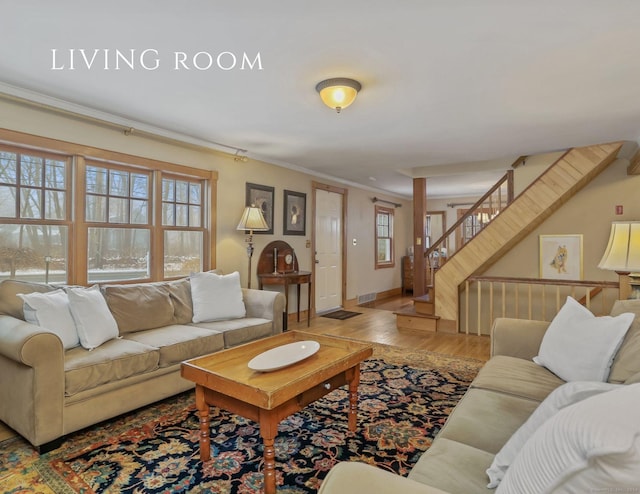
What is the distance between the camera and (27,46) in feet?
7.17

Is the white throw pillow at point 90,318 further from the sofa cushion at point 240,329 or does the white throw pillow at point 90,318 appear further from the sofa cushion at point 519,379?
the sofa cushion at point 519,379

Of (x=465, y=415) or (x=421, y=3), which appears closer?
(x=465, y=415)

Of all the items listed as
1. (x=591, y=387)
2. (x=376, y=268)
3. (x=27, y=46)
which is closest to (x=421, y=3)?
(x=591, y=387)

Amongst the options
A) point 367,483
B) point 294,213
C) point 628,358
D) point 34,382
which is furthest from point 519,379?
point 294,213

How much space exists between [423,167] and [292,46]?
13.3 feet

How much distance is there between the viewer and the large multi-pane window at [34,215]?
2852 millimetres

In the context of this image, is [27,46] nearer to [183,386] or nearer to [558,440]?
[183,386]

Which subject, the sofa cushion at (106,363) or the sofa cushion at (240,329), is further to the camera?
the sofa cushion at (240,329)

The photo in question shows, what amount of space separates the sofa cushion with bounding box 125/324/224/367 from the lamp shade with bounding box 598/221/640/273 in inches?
113

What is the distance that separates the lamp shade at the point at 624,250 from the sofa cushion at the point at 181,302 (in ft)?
10.8

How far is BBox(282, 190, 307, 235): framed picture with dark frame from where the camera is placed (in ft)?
17.6

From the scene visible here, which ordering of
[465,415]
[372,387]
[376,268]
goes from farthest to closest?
[376,268], [372,387], [465,415]

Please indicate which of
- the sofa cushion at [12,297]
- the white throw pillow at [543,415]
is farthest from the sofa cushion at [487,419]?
the sofa cushion at [12,297]

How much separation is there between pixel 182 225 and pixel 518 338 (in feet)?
11.2
